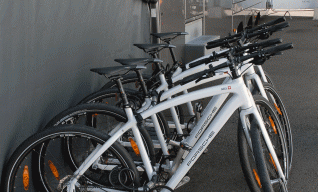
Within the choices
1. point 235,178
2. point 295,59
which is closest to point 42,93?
point 235,178

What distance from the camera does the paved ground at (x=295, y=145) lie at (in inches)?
147

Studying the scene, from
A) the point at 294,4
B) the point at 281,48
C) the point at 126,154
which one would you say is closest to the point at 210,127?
the point at 126,154

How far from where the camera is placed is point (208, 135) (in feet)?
9.30

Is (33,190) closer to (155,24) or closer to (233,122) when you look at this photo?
(233,122)

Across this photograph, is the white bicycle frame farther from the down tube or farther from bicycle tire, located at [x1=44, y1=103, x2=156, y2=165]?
bicycle tire, located at [x1=44, y1=103, x2=156, y2=165]

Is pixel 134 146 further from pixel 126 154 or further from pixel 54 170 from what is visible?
pixel 54 170

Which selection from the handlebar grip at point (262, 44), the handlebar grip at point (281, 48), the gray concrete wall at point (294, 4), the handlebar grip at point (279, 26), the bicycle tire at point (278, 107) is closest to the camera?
the handlebar grip at point (281, 48)

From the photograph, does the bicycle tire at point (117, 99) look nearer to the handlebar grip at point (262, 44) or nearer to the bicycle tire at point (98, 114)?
the bicycle tire at point (98, 114)

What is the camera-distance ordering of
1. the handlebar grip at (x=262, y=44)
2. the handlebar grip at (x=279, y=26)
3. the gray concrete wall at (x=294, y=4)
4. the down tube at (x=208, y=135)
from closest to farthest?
the handlebar grip at (x=262, y=44), the down tube at (x=208, y=135), the handlebar grip at (x=279, y=26), the gray concrete wall at (x=294, y=4)

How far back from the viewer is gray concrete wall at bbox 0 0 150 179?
280 cm

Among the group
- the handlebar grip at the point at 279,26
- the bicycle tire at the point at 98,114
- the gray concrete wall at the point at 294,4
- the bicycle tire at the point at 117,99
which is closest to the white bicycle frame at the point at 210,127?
the bicycle tire at the point at 98,114

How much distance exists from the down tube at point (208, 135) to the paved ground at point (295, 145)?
799mm

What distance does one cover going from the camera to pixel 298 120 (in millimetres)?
5305

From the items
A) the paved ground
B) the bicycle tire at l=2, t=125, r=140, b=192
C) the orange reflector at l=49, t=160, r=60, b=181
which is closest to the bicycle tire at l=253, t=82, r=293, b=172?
the paved ground
